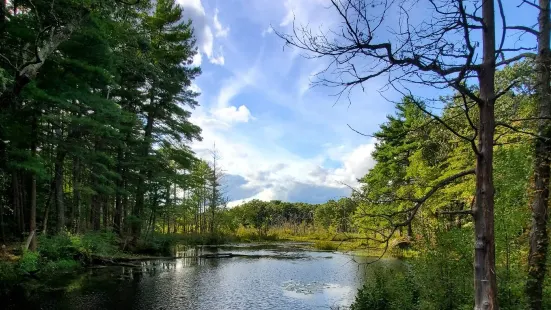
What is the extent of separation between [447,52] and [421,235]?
6.17 m

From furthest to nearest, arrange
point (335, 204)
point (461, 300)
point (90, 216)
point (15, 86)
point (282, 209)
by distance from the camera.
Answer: point (282, 209)
point (335, 204)
point (90, 216)
point (15, 86)
point (461, 300)

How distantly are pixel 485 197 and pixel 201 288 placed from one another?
41.2 ft

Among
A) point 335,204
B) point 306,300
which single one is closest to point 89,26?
point 306,300

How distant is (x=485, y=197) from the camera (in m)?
3.11

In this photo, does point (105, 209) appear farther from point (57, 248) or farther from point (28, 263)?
point (28, 263)

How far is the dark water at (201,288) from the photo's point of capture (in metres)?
11.0

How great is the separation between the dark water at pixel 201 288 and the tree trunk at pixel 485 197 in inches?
296

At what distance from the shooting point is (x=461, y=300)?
6789 mm

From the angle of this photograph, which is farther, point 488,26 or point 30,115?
point 30,115

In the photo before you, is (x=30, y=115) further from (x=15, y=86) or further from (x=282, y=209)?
(x=282, y=209)

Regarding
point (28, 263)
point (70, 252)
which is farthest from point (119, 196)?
point (28, 263)

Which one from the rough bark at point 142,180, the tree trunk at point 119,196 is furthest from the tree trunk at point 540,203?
the rough bark at point 142,180

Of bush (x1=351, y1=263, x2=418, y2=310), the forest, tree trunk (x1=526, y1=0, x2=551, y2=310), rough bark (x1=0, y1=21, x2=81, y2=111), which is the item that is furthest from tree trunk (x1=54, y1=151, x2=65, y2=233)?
tree trunk (x1=526, y1=0, x2=551, y2=310)

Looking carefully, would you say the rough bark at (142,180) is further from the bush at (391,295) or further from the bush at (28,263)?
the bush at (391,295)
